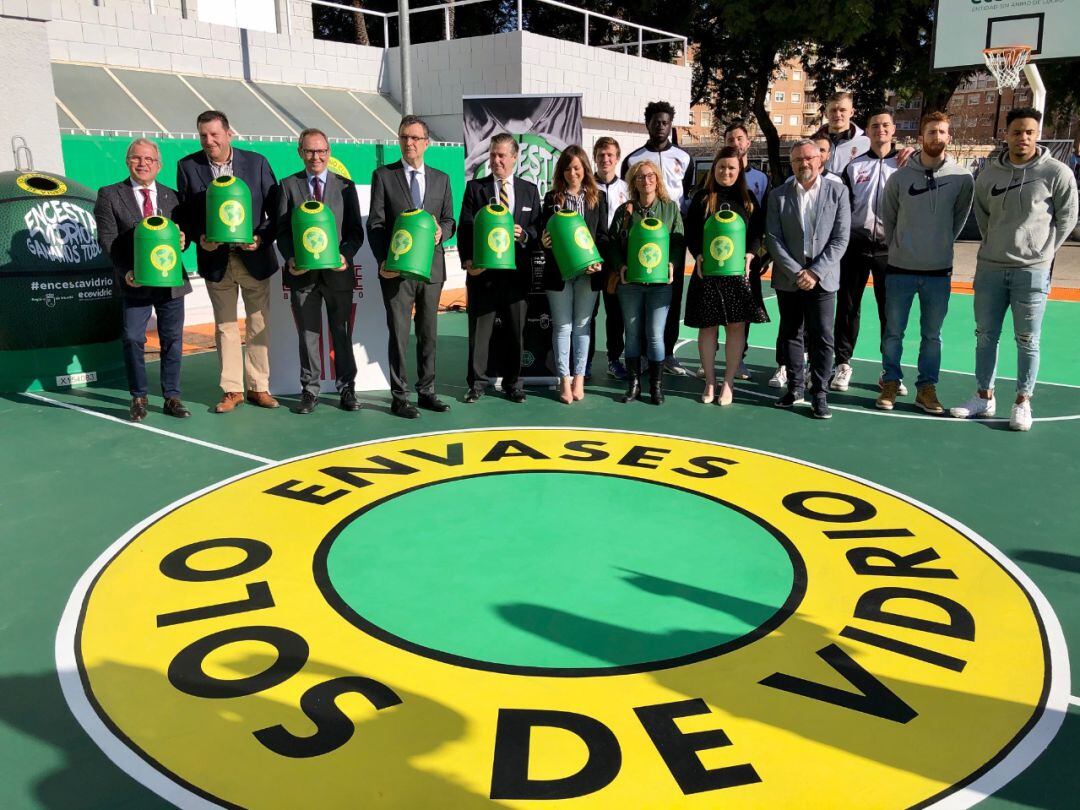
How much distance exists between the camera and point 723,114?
106 ft

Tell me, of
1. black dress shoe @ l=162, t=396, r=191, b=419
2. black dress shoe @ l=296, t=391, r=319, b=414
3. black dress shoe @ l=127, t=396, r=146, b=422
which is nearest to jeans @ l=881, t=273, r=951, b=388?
black dress shoe @ l=296, t=391, r=319, b=414

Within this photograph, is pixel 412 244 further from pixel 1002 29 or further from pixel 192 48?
pixel 1002 29

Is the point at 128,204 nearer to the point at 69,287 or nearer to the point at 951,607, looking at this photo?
the point at 69,287

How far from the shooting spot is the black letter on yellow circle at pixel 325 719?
293 centimetres

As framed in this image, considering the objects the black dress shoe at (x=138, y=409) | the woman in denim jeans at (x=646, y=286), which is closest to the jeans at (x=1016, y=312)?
the woman in denim jeans at (x=646, y=286)

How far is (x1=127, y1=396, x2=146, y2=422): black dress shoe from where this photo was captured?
6844mm

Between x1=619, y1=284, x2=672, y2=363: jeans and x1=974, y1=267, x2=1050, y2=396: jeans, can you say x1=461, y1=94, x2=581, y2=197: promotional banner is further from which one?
x1=974, y1=267, x2=1050, y2=396: jeans

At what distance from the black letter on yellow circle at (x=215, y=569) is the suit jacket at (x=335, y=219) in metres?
2.82

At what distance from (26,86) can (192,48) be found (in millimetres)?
7688

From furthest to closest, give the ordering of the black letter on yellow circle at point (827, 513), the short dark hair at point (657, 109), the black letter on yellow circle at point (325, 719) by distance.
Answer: the short dark hair at point (657, 109) < the black letter on yellow circle at point (827, 513) < the black letter on yellow circle at point (325, 719)

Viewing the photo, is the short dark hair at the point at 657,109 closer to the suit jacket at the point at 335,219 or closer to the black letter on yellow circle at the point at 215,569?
the suit jacket at the point at 335,219

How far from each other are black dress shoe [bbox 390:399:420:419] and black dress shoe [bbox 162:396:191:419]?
159cm

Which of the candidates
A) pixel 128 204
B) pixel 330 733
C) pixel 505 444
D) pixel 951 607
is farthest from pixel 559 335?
pixel 330 733

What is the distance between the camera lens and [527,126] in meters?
13.2
